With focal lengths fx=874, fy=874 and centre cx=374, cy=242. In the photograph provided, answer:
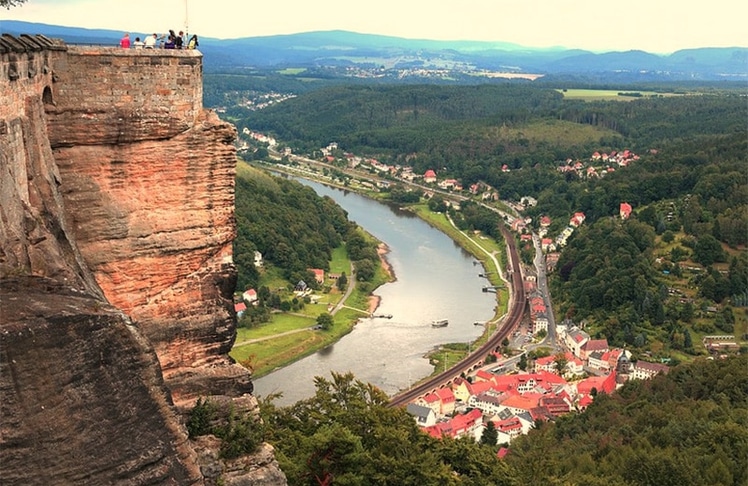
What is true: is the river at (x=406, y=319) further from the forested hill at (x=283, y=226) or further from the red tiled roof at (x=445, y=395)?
the forested hill at (x=283, y=226)

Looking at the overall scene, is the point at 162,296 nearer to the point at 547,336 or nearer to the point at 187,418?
the point at 187,418

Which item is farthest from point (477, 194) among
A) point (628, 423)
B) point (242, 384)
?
point (242, 384)

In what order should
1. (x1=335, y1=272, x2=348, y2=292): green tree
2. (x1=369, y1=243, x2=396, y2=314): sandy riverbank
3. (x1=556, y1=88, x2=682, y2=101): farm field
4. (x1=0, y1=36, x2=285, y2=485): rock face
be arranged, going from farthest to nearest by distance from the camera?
(x1=556, y1=88, x2=682, y2=101): farm field → (x1=335, y1=272, x2=348, y2=292): green tree → (x1=369, y1=243, x2=396, y2=314): sandy riverbank → (x1=0, y1=36, x2=285, y2=485): rock face

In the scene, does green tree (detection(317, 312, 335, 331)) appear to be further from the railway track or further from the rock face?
the rock face

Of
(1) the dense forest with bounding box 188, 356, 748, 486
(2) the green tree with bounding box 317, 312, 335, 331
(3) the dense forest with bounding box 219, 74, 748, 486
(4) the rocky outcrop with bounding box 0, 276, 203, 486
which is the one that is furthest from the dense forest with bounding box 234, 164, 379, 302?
(4) the rocky outcrop with bounding box 0, 276, 203, 486

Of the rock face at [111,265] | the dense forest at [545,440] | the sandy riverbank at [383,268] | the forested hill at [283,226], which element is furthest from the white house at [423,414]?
the rock face at [111,265]
